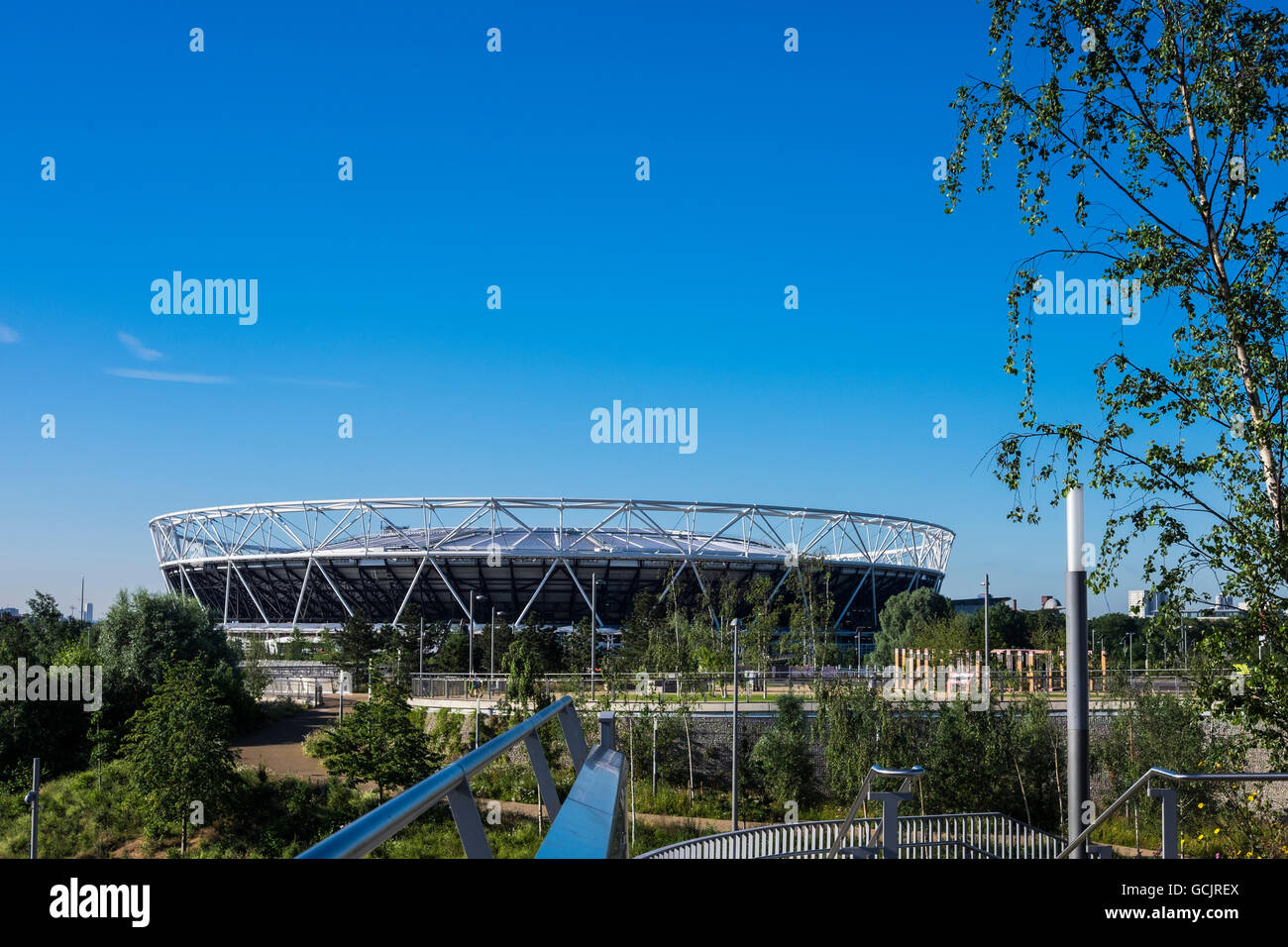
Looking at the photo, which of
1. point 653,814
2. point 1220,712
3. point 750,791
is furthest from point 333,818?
point 1220,712

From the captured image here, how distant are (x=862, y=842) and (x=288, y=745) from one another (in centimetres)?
2710

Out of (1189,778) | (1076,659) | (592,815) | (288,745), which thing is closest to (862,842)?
(1076,659)

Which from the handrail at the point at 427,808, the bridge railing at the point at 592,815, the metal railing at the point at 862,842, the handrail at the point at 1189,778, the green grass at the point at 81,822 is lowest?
the green grass at the point at 81,822

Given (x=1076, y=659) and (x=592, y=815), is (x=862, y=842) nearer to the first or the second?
(x=1076, y=659)

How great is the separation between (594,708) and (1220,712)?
84.9ft

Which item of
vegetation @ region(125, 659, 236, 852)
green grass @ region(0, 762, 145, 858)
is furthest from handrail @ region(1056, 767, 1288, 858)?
green grass @ region(0, 762, 145, 858)

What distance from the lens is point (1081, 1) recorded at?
369 inches

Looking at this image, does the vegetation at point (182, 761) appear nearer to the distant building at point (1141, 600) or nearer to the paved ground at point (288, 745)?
the paved ground at point (288, 745)

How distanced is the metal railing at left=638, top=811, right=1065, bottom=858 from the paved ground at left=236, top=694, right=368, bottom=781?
20034 millimetres

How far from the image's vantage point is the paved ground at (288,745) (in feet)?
104

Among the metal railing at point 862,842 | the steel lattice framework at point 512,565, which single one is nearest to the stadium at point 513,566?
the steel lattice framework at point 512,565

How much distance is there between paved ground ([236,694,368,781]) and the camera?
31641 millimetres

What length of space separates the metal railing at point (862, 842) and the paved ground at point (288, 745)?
20.0 metres
